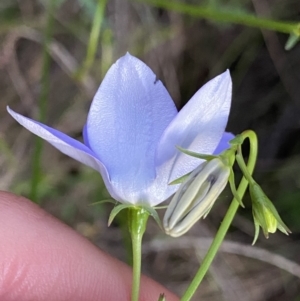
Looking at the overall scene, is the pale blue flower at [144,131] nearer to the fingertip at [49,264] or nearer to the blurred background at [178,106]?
the fingertip at [49,264]

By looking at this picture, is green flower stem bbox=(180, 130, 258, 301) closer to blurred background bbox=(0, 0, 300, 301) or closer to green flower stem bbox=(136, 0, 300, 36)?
green flower stem bbox=(136, 0, 300, 36)

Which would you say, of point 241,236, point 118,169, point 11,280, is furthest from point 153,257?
point 118,169

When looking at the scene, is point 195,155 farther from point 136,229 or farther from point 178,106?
point 178,106

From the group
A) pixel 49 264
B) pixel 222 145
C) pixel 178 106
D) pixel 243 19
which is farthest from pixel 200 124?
pixel 178 106

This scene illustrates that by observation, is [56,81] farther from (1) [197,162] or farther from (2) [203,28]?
(1) [197,162]

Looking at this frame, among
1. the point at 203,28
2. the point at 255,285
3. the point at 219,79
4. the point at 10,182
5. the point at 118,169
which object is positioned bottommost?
the point at 255,285

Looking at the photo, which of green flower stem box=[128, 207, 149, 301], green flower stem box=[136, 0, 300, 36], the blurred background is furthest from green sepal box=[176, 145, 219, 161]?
the blurred background
